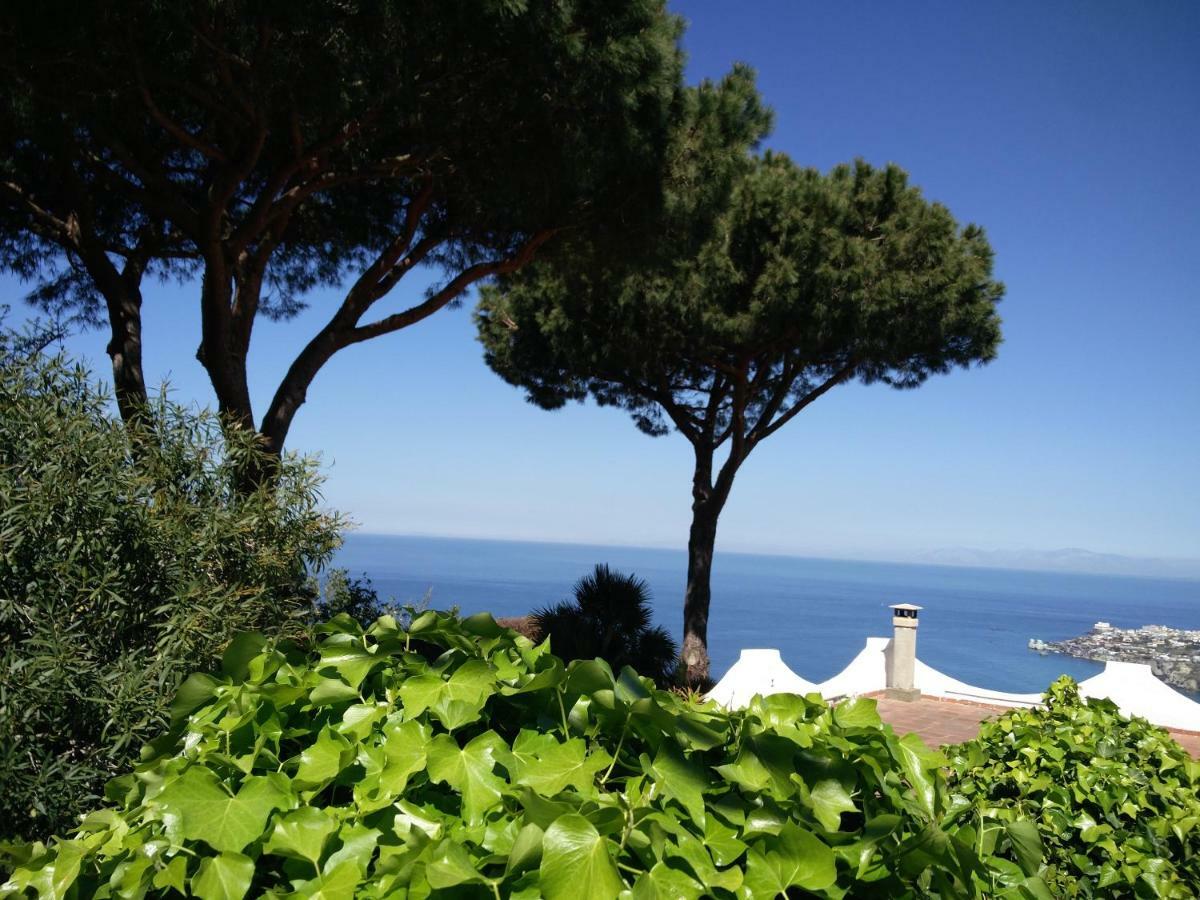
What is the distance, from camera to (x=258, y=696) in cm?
131

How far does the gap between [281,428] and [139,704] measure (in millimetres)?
5213

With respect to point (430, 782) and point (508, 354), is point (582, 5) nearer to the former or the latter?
point (430, 782)

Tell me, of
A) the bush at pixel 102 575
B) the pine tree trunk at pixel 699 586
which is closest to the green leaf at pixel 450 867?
the bush at pixel 102 575

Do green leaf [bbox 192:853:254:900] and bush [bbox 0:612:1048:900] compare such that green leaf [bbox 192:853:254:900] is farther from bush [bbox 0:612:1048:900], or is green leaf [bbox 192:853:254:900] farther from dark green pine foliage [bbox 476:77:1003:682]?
dark green pine foliage [bbox 476:77:1003:682]

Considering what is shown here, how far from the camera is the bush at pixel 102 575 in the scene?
2.47 meters

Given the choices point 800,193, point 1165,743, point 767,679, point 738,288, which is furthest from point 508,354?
point 1165,743

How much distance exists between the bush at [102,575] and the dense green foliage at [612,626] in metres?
7.56

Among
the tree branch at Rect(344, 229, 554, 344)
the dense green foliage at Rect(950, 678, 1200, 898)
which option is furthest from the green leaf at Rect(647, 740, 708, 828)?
the tree branch at Rect(344, 229, 554, 344)

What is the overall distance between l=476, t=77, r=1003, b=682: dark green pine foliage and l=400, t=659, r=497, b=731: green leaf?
358 inches

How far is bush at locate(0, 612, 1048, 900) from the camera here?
1.01m

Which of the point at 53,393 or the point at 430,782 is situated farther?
the point at 53,393

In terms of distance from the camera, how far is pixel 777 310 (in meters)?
11.9

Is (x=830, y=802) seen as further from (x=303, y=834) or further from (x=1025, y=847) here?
(x=303, y=834)

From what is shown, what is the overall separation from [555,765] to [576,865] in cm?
20
